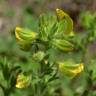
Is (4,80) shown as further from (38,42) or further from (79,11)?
(79,11)

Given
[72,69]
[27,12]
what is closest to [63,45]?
[72,69]

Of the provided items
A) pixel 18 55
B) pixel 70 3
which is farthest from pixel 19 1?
pixel 18 55

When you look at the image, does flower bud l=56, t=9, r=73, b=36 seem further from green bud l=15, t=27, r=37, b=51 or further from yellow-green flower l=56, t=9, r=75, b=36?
green bud l=15, t=27, r=37, b=51

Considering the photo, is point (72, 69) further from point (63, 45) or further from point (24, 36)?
point (24, 36)

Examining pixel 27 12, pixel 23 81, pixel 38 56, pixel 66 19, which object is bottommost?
pixel 27 12

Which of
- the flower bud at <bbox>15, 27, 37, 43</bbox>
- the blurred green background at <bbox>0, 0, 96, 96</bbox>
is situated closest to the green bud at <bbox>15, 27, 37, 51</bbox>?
the flower bud at <bbox>15, 27, 37, 43</bbox>

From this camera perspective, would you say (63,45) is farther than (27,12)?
No

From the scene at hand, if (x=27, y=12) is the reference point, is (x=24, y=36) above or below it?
above

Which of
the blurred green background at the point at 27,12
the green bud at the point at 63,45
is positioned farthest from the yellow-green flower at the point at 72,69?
the blurred green background at the point at 27,12

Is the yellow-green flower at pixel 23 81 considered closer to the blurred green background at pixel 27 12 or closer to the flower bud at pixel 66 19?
the flower bud at pixel 66 19
